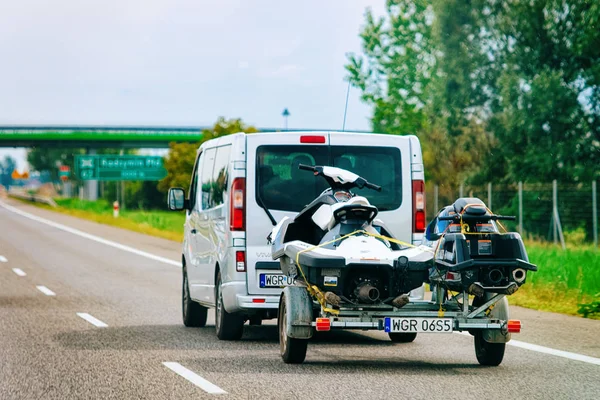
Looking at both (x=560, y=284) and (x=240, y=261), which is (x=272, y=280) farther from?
(x=560, y=284)

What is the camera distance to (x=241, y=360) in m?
10.6

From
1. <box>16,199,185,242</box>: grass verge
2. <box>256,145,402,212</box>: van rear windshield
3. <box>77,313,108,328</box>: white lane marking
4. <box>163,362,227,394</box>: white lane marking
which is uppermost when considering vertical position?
<box>256,145,402,212</box>: van rear windshield

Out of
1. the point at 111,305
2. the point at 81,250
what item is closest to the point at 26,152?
the point at 81,250

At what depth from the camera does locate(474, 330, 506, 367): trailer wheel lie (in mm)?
10180

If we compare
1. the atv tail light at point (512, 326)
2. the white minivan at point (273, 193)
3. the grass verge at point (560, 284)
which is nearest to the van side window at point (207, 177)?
the white minivan at point (273, 193)

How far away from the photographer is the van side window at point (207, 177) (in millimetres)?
13297

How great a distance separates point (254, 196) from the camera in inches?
470

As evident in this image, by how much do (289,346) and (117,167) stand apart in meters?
54.7

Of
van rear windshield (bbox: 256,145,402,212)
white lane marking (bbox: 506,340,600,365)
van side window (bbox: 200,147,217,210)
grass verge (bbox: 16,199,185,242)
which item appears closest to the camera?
white lane marking (bbox: 506,340,600,365)

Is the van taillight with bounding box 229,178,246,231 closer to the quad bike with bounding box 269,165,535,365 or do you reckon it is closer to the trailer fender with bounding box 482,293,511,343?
the quad bike with bounding box 269,165,535,365

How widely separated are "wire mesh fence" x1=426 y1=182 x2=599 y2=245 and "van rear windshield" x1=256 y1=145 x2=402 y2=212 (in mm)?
17697

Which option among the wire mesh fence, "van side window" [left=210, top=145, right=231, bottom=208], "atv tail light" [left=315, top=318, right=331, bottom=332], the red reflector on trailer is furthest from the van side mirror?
the wire mesh fence

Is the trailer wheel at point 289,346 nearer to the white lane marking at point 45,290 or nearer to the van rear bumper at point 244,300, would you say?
the van rear bumper at point 244,300

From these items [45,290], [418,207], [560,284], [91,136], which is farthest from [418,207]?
[91,136]
